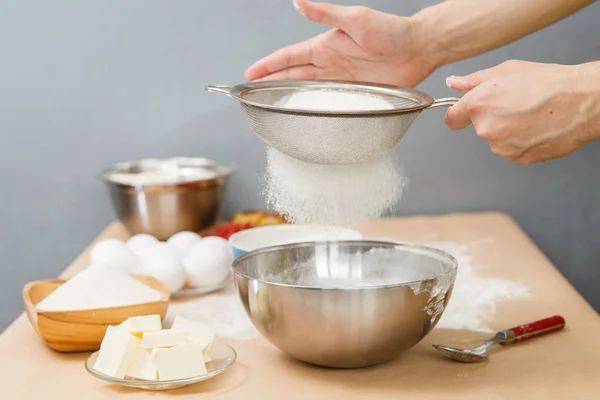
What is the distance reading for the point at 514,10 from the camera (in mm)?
1683

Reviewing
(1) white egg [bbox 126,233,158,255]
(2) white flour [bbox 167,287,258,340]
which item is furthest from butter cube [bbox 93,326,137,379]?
(1) white egg [bbox 126,233,158,255]

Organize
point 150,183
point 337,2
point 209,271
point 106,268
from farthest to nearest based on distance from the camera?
point 337,2
point 150,183
point 209,271
point 106,268

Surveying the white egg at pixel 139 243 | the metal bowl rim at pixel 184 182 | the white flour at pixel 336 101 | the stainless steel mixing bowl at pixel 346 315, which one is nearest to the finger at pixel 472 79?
the white flour at pixel 336 101

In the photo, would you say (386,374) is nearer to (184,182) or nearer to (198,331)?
(198,331)

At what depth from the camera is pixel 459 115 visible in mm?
1298

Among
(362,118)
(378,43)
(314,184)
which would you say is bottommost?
(314,184)

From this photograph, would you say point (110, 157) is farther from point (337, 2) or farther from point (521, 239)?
point (521, 239)

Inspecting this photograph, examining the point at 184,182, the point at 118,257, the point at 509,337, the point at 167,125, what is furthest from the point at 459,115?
the point at 167,125

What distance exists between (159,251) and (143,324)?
438mm

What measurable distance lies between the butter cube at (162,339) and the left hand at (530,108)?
1.83 feet

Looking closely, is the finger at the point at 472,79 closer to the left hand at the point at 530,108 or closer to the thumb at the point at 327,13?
the left hand at the point at 530,108

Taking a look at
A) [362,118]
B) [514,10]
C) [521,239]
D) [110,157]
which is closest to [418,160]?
[521,239]

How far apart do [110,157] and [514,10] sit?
1.24 m

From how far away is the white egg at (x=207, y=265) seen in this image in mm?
1609
